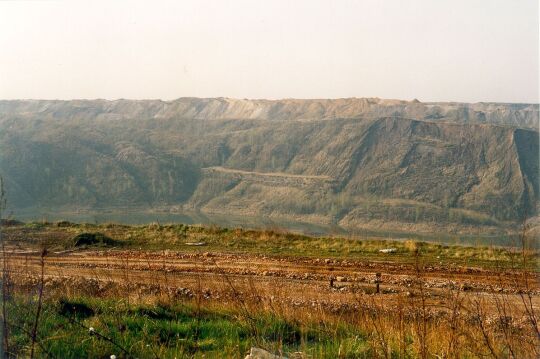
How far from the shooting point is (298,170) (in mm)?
78938

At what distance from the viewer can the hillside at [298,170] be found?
61800 mm

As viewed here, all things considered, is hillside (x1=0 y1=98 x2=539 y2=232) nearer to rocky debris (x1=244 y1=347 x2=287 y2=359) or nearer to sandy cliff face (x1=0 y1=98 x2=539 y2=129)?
sandy cliff face (x1=0 y1=98 x2=539 y2=129)

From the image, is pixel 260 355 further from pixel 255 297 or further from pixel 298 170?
pixel 298 170

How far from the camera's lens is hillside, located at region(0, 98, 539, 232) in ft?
203

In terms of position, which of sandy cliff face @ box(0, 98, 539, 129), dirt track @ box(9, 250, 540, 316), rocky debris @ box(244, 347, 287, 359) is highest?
sandy cliff face @ box(0, 98, 539, 129)

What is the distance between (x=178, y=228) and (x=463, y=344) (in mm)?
17312

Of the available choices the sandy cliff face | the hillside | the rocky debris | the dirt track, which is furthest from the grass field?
the sandy cliff face

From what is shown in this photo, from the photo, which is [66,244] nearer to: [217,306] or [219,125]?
[217,306]

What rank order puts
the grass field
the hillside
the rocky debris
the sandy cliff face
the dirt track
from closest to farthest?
the rocky debris < the grass field < the dirt track < the hillside < the sandy cliff face

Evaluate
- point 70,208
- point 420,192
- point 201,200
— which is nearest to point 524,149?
point 420,192

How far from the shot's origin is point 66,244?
1772cm

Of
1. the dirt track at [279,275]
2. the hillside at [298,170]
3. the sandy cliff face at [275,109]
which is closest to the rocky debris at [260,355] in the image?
the dirt track at [279,275]

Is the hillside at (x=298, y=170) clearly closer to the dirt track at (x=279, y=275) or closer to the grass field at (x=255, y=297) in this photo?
the grass field at (x=255, y=297)

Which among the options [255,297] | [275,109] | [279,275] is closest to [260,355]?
[255,297]
